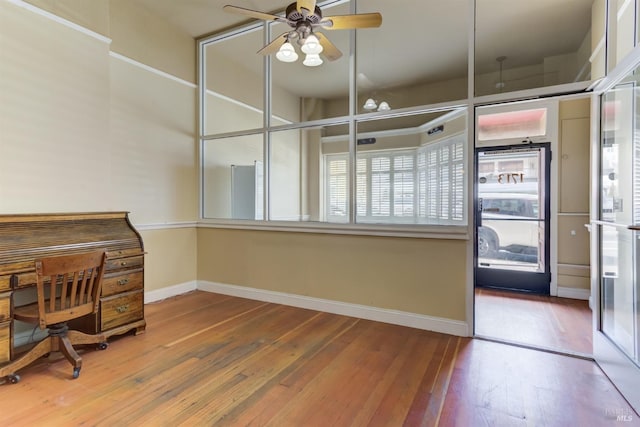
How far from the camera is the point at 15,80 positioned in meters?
2.69

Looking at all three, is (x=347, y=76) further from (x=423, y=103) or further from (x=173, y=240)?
(x=173, y=240)

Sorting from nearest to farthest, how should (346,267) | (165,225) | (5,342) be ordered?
(5,342), (346,267), (165,225)

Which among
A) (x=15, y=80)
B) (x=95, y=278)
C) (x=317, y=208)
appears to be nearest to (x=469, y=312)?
(x=317, y=208)

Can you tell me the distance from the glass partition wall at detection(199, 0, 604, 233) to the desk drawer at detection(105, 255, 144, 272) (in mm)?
1445

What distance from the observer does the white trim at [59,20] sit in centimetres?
274

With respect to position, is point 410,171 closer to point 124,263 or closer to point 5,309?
point 124,263

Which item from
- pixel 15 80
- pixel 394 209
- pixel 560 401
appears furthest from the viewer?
pixel 394 209

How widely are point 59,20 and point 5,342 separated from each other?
2.79 metres

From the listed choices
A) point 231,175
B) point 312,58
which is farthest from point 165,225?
point 312,58

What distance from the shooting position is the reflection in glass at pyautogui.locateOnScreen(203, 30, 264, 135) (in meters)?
→ 4.59

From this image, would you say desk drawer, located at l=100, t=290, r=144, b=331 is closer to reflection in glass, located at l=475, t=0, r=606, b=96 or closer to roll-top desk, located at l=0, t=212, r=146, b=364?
roll-top desk, located at l=0, t=212, r=146, b=364

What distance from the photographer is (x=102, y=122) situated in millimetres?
3318

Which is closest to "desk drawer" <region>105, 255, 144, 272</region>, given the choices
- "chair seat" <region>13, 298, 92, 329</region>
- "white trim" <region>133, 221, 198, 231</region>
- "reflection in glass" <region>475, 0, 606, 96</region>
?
"chair seat" <region>13, 298, 92, 329</region>

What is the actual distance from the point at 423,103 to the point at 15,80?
12.2ft
